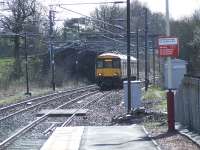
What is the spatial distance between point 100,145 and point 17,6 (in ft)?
215

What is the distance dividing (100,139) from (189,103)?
3541mm

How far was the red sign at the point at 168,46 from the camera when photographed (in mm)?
18125

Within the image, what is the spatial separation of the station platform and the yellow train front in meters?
38.1

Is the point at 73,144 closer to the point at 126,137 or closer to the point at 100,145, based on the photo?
the point at 100,145

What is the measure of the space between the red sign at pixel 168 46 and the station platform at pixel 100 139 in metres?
2.43

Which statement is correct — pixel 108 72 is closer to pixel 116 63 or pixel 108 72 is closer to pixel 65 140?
pixel 116 63

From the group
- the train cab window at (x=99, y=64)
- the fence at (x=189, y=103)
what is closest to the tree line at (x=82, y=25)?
the train cab window at (x=99, y=64)

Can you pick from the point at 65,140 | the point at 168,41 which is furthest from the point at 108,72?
the point at 65,140

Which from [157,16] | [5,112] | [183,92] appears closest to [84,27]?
[157,16]

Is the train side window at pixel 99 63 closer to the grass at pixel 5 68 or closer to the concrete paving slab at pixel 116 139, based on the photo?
the grass at pixel 5 68

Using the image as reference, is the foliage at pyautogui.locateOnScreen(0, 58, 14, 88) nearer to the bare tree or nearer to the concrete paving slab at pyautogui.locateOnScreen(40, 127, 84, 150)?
the bare tree

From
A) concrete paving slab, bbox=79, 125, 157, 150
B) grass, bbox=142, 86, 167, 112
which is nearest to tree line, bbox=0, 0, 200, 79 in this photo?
Answer: grass, bbox=142, 86, 167, 112

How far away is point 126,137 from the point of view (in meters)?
17.7

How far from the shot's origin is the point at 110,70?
59312 mm
